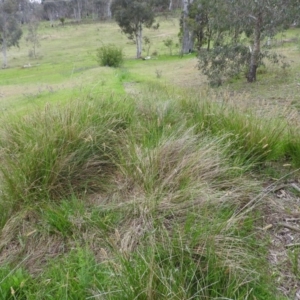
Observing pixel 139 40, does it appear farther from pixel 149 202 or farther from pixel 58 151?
pixel 149 202

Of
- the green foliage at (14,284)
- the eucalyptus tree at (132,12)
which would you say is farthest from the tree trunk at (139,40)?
the green foliage at (14,284)

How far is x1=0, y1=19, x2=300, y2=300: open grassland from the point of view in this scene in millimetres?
1736

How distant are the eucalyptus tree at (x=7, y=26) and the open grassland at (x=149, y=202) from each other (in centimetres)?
3090

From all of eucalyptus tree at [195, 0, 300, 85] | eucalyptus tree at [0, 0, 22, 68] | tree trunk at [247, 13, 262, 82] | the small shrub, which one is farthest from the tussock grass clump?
eucalyptus tree at [0, 0, 22, 68]

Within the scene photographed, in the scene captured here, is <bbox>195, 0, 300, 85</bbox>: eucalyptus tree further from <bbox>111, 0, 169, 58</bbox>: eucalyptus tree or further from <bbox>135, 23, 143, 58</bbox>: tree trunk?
<bbox>135, 23, 143, 58</bbox>: tree trunk

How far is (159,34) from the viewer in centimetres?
3741

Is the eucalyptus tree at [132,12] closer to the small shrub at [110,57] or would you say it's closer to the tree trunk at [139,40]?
the tree trunk at [139,40]

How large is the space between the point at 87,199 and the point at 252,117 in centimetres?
160

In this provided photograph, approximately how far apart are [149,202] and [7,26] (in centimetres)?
3369

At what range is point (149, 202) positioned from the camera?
2.25 metres

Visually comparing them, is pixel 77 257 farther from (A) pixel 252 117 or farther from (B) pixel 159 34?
(B) pixel 159 34

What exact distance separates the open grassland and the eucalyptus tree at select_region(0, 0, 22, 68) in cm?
3090

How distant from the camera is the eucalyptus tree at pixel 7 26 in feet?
102

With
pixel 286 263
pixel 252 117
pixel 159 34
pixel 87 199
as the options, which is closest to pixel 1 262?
pixel 87 199
